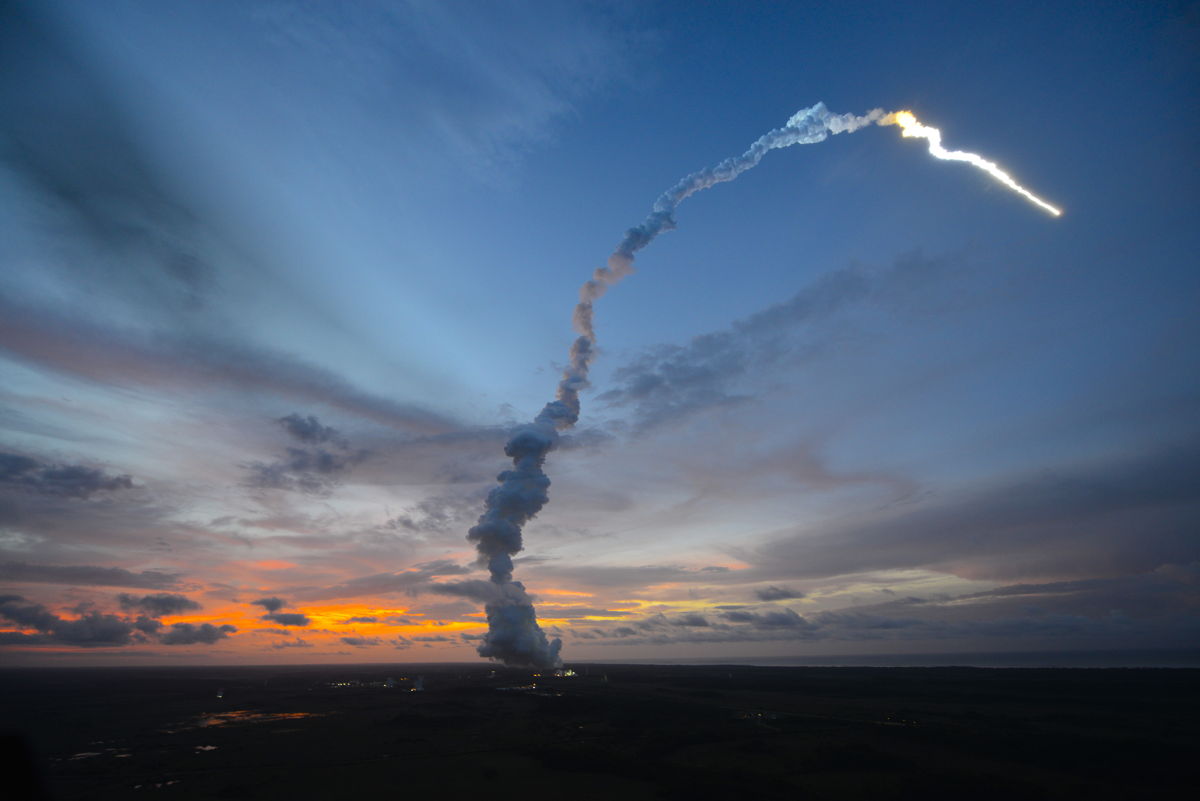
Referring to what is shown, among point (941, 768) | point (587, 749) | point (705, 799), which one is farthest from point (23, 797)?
point (941, 768)

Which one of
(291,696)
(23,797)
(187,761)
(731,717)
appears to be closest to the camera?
(23,797)

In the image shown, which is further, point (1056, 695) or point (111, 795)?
point (1056, 695)

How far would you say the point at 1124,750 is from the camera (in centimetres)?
6900

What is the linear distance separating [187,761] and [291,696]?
92.7m

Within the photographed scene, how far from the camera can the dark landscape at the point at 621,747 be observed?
175ft

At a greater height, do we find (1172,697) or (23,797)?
(23,797)

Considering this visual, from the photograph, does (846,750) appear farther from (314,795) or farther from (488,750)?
(314,795)

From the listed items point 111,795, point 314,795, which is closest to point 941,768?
point 314,795

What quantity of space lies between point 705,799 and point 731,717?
49259 mm

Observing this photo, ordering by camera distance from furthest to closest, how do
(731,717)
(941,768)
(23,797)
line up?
(731,717)
(941,768)
(23,797)

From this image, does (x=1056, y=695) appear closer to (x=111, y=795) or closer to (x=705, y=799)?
(x=705, y=799)

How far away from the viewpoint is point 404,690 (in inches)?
6078

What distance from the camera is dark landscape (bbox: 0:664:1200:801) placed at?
5344cm

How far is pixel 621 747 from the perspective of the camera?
2756 inches
